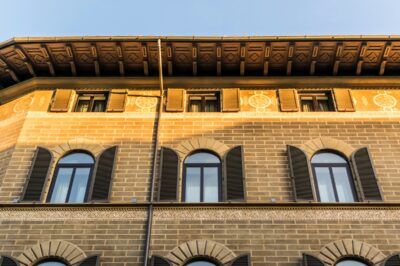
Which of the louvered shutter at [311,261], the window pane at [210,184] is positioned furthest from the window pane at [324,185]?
the window pane at [210,184]

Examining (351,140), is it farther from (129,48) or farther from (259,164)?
(129,48)

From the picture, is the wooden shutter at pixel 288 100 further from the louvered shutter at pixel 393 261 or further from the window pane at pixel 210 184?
the louvered shutter at pixel 393 261

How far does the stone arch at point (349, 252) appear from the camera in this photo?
31.3 ft

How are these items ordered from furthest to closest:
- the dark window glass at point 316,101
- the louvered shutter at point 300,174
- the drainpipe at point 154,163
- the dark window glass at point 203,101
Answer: the dark window glass at point 203,101 → the dark window glass at point 316,101 → the louvered shutter at point 300,174 → the drainpipe at point 154,163

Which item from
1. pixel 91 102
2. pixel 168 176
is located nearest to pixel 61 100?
pixel 91 102

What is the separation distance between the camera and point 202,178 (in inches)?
445

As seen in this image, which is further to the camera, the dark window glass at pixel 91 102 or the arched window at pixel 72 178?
the dark window glass at pixel 91 102

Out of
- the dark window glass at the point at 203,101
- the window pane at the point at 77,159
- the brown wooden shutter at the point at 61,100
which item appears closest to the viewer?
the window pane at the point at 77,159

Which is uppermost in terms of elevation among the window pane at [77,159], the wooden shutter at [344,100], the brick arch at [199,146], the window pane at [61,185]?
the wooden shutter at [344,100]

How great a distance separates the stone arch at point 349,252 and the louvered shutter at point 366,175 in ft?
4.20

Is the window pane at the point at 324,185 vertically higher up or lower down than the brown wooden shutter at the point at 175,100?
lower down

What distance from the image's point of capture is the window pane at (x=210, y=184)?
10.9m

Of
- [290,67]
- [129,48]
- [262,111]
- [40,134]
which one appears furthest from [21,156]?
[290,67]

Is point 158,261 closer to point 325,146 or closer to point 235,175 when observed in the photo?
point 235,175
